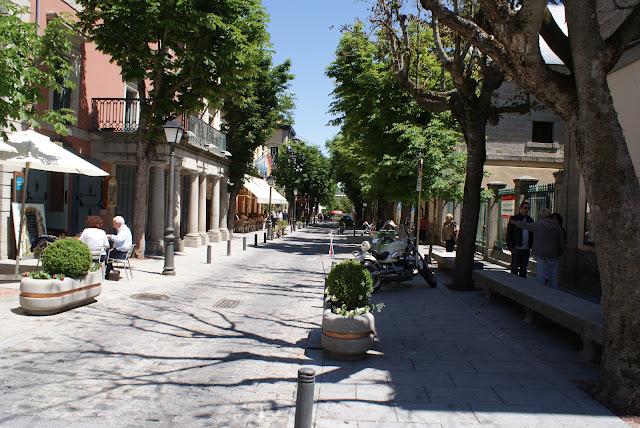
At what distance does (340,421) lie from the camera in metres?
4.64

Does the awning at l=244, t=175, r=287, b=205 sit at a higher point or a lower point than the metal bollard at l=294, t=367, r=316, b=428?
higher

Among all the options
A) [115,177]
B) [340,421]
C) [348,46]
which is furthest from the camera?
[348,46]

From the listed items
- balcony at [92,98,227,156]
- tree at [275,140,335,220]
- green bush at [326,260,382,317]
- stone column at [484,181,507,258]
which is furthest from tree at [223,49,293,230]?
tree at [275,140,335,220]

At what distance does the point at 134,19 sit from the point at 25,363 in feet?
36.1

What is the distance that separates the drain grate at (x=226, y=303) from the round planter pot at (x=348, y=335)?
4002 mm

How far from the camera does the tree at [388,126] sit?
1958cm

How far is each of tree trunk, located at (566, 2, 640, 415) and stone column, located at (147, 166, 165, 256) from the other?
15.8 metres

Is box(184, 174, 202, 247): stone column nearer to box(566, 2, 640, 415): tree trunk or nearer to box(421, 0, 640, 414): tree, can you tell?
box(421, 0, 640, 414): tree

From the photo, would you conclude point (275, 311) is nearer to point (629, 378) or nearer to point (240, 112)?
point (629, 378)

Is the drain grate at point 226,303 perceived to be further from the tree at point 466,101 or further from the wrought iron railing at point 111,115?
the wrought iron railing at point 111,115

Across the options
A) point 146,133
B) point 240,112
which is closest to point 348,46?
point 240,112

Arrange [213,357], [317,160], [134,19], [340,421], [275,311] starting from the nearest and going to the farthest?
[340,421] < [213,357] < [275,311] < [134,19] < [317,160]

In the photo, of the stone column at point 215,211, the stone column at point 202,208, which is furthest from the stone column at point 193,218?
the stone column at point 215,211

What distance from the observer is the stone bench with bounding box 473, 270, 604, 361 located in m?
6.41
